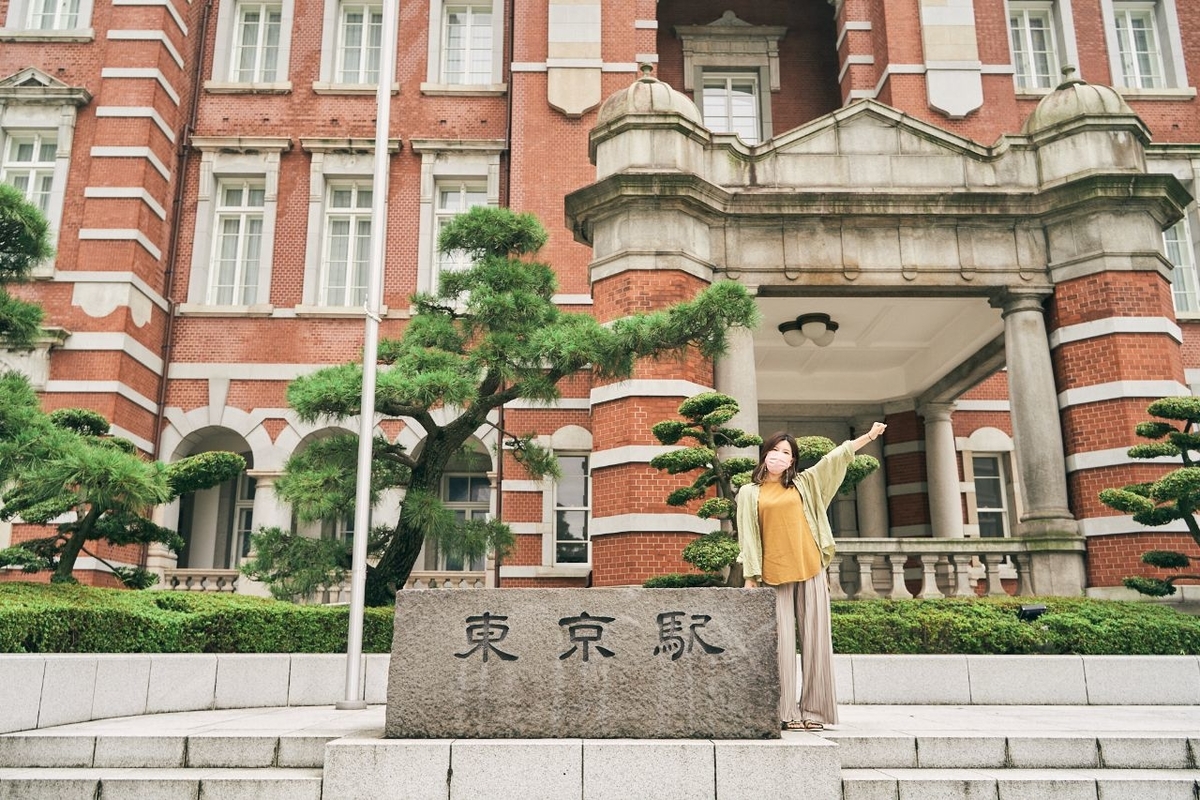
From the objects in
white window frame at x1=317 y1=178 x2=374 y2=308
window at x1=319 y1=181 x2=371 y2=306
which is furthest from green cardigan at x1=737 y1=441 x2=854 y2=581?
window at x1=319 y1=181 x2=371 y2=306

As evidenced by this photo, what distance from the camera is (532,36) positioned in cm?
1566

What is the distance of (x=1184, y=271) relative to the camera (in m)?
15.6

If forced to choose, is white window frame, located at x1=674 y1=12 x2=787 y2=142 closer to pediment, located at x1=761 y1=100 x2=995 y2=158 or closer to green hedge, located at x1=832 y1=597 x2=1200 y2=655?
pediment, located at x1=761 y1=100 x2=995 y2=158

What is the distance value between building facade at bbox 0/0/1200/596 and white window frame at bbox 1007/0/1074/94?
7 cm

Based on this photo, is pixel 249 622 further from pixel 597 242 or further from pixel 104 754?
pixel 597 242

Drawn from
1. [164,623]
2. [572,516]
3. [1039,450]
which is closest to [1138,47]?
[1039,450]

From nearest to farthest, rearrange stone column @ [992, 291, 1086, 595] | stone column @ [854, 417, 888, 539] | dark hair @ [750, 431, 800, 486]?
1. dark hair @ [750, 431, 800, 486]
2. stone column @ [992, 291, 1086, 595]
3. stone column @ [854, 417, 888, 539]

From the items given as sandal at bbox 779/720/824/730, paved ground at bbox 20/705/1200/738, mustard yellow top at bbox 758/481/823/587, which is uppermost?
mustard yellow top at bbox 758/481/823/587

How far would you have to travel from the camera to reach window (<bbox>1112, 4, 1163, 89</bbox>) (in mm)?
16484

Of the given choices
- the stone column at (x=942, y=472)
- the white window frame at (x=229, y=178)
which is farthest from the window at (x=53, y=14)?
the stone column at (x=942, y=472)

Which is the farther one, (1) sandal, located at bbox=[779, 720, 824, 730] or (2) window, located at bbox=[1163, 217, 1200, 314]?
(2) window, located at bbox=[1163, 217, 1200, 314]

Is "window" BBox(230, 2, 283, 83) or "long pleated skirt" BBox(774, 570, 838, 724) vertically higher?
"window" BBox(230, 2, 283, 83)

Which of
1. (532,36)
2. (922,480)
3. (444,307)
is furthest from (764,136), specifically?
(444,307)

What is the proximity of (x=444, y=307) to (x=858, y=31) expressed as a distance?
10.4 meters
